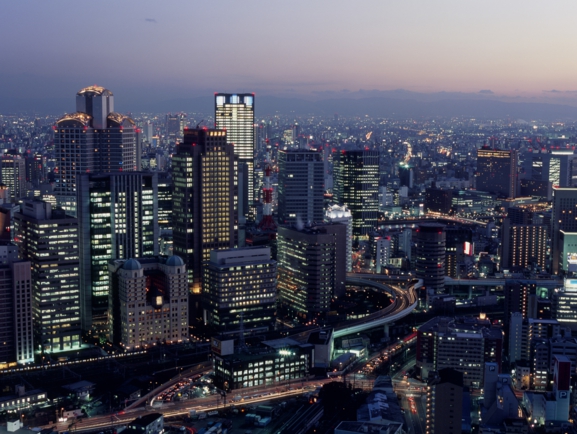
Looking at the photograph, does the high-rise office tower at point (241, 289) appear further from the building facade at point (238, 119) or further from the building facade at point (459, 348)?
the building facade at point (238, 119)

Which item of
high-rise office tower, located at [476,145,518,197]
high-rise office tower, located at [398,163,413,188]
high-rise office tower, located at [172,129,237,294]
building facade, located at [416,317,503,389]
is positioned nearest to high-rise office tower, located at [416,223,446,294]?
high-rise office tower, located at [172,129,237,294]

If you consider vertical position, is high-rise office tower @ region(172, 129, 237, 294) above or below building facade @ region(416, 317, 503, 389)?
above

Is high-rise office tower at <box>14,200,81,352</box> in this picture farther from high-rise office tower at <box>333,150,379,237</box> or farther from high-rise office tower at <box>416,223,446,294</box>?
high-rise office tower at <box>333,150,379,237</box>

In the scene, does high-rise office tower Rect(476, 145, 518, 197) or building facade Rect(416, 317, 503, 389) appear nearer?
building facade Rect(416, 317, 503, 389)

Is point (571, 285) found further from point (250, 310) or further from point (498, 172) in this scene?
point (498, 172)

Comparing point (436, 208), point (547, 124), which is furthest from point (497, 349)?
point (547, 124)

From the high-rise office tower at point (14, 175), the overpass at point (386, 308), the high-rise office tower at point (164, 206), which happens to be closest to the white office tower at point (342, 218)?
the overpass at point (386, 308)
